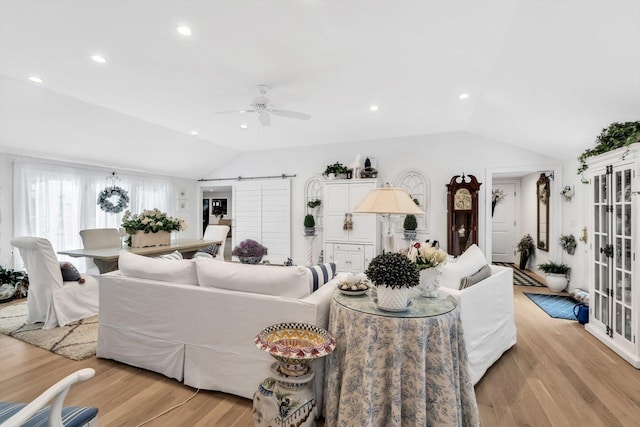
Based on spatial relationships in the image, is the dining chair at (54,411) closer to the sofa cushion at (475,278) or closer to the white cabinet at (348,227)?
the sofa cushion at (475,278)

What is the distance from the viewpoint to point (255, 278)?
2111 millimetres

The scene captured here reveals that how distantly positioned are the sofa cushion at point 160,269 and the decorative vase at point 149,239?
1596mm

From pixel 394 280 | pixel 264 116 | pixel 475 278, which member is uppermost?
pixel 264 116

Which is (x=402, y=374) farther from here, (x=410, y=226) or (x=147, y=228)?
(x=410, y=226)

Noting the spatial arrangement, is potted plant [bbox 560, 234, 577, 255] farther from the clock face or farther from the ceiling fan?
the ceiling fan

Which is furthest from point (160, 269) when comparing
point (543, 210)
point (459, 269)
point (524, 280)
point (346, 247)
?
point (543, 210)

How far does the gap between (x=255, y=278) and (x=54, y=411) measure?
3.95 feet

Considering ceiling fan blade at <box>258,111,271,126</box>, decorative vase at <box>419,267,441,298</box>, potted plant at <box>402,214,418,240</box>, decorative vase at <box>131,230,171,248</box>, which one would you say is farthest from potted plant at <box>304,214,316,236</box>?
decorative vase at <box>419,267,441,298</box>

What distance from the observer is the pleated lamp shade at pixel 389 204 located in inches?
76.3

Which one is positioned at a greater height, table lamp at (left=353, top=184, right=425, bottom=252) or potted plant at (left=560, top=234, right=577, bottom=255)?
table lamp at (left=353, top=184, right=425, bottom=252)

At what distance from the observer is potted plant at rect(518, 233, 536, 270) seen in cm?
640

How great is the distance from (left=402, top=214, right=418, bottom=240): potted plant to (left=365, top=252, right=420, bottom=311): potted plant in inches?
152

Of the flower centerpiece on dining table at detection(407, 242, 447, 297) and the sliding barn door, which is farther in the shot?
the sliding barn door

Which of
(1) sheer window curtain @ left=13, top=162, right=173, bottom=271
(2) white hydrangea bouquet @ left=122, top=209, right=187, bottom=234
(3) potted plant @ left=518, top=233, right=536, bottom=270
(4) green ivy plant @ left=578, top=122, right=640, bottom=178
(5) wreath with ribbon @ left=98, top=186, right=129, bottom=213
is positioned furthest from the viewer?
(3) potted plant @ left=518, top=233, right=536, bottom=270
